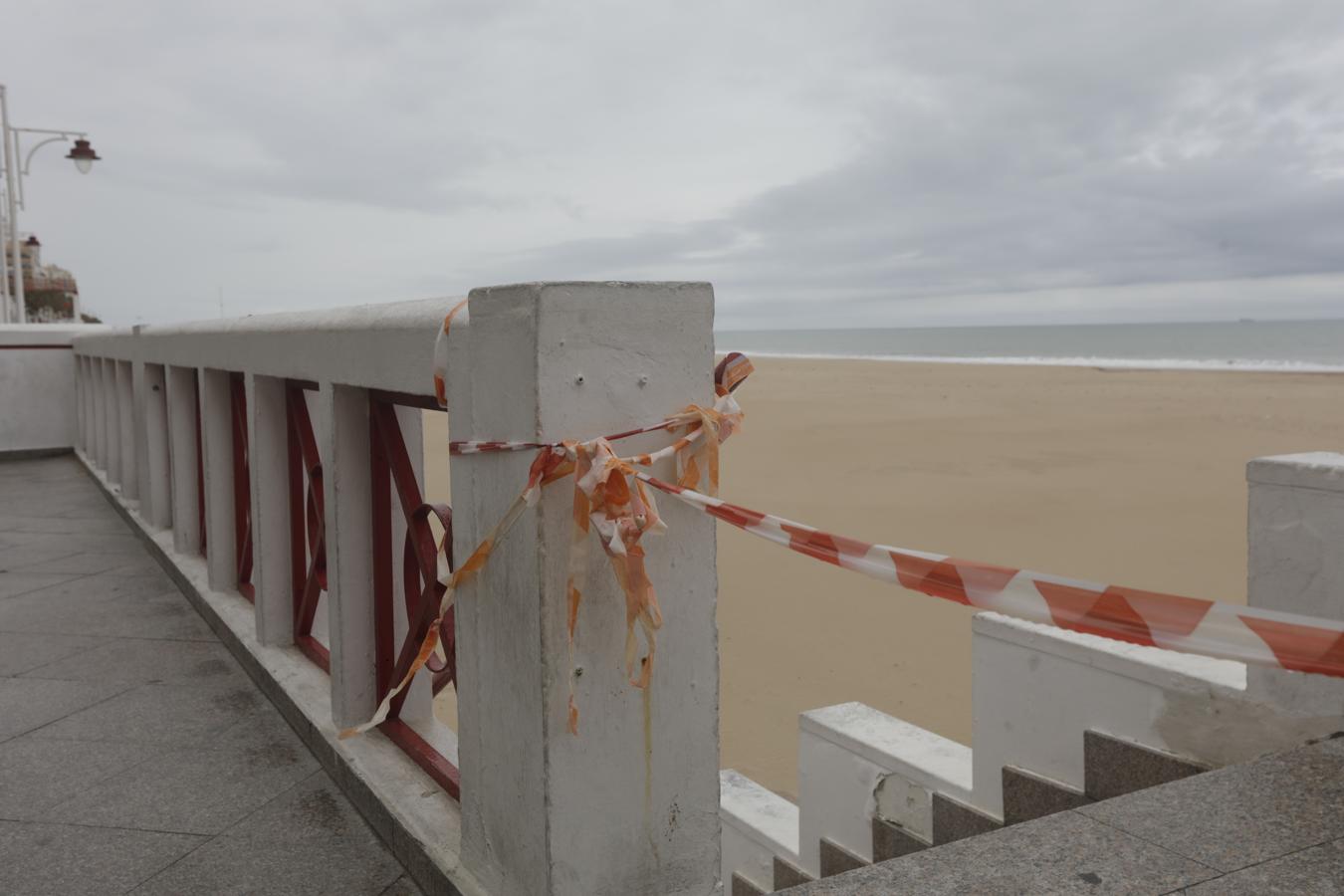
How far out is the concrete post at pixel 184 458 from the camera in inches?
253

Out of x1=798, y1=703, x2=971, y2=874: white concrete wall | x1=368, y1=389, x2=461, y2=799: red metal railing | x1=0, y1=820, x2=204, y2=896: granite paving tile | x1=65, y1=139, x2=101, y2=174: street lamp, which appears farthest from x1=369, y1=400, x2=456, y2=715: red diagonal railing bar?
x1=65, y1=139, x2=101, y2=174: street lamp

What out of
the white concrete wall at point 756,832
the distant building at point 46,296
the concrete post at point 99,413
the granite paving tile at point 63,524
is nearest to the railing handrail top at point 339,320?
the white concrete wall at point 756,832

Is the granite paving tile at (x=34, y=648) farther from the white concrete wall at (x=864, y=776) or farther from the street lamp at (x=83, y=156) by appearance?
the street lamp at (x=83, y=156)

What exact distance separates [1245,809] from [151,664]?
4.08 meters

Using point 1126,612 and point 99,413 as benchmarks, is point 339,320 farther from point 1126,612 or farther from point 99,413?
A: point 99,413

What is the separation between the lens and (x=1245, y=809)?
95.8 inches

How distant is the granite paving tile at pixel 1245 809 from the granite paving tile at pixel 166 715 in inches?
115

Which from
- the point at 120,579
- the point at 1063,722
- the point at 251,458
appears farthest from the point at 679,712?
the point at 120,579

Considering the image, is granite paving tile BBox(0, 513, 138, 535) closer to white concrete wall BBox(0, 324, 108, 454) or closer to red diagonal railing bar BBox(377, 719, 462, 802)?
white concrete wall BBox(0, 324, 108, 454)

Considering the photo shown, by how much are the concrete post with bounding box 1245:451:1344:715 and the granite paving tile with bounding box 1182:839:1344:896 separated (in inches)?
24.8

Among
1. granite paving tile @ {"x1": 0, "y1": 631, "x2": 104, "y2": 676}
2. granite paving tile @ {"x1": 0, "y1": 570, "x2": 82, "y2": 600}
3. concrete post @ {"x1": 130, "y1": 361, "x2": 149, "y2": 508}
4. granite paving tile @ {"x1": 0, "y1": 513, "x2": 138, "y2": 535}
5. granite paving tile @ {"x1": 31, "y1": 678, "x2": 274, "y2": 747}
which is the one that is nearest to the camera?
granite paving tile @ {"x1": 31, "y1": 678, "x2": 274, "y2": 747}

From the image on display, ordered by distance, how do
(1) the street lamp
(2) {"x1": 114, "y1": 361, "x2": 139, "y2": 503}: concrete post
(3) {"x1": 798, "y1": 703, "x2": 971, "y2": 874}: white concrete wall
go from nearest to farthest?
(3) {"x1": 798, "y1": 703, "x2": 971, "y2": 874}: white concrete wall
(2) {"x1": 114, "y1": 361, "x2": 139, "y2": 503}: concrete post
(1) the street lamp

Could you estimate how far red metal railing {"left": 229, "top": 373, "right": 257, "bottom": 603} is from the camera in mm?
5332

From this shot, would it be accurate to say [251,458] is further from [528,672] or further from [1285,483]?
[1285,483]
